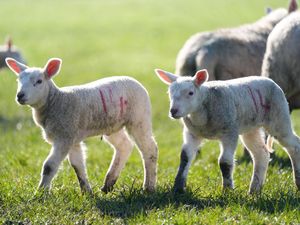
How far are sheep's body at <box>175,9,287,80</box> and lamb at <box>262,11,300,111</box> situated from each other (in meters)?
1.73

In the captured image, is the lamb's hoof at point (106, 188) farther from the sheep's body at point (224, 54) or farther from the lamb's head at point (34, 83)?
the sheep's body at point (224, 54)

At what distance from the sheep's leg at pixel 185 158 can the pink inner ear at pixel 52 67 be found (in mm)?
1571

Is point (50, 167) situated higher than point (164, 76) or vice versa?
point (164, 76)

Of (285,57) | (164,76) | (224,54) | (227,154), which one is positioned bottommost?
(227,154)

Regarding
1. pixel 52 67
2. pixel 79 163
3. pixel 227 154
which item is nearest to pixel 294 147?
pixel 227 154

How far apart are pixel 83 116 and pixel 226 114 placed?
154cm

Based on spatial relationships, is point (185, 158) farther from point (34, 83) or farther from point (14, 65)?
point (14, 65)

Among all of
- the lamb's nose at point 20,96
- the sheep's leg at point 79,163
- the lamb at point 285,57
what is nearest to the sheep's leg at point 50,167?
the sheep's leg at point 79,163

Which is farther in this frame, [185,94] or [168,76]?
[168,76]

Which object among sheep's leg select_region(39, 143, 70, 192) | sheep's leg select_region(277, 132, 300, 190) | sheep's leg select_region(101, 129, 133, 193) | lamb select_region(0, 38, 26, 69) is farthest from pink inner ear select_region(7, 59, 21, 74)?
lamb select_region(0, 38, 26, 69)

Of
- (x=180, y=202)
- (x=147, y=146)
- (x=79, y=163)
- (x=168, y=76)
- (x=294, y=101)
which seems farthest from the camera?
(x=294, y=101)

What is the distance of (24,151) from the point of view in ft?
42.4

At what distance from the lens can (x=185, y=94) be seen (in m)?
7.71

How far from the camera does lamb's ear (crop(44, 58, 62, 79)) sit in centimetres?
805
